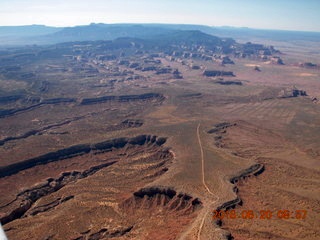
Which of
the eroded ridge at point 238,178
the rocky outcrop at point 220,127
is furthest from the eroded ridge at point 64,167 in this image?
the rocky outcrop at point 220,127

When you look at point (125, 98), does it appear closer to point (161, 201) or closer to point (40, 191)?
point (40, 191)

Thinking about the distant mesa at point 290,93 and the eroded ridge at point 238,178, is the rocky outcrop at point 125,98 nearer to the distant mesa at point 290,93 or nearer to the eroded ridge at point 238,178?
the distant mesa at point 290,93

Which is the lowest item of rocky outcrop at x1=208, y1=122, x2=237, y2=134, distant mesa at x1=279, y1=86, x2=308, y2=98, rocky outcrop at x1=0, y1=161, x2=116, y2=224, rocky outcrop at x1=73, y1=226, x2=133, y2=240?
rocky outcrop at x1=0, y1=161, x2=116, y2=224

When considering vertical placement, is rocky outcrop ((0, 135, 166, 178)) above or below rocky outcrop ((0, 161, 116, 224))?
above

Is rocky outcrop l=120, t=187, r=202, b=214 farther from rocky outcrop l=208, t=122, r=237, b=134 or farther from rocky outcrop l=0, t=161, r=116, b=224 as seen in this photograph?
rocky outcrop l=208, t=122, r=237, b=134

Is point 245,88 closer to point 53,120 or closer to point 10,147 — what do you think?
point 53,120

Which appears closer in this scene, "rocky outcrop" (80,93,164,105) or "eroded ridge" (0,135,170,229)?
"eroded ridge" (0,135,170,229)

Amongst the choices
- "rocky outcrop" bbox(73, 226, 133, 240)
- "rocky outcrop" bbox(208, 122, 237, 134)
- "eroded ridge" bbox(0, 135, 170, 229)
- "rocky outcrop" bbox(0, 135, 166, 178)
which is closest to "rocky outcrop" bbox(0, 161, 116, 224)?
"eroded ridge" bbox(0, 135, 170, 229)

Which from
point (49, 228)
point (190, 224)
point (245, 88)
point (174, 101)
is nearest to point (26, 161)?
point (49, 228)
